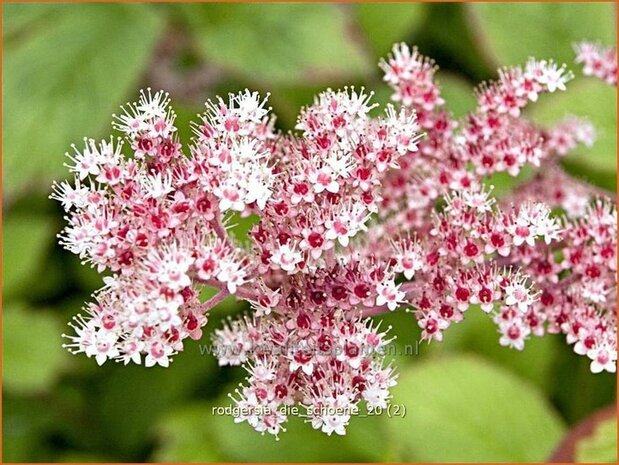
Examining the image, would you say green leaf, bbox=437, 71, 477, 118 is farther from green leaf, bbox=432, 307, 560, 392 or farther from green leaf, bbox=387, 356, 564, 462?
green leaf, bbox=387, 356, 564, 462

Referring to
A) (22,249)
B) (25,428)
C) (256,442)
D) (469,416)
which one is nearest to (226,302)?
(256,442)

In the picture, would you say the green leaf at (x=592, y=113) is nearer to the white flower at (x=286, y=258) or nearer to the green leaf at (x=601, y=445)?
the green leaf at (x=601, y=445)

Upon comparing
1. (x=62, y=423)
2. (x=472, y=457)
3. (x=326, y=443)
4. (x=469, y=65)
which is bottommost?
(x=472, y=457)

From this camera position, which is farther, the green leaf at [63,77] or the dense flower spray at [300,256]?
the green leaf at [63,77]

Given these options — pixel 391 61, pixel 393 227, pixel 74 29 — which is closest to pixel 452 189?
pixel 393 227

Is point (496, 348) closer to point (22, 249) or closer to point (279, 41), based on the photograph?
point (279, 41)

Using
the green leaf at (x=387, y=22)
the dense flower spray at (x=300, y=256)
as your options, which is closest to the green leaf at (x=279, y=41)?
the green leaf at (x=387, y=22)

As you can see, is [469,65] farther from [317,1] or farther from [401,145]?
[401,145]

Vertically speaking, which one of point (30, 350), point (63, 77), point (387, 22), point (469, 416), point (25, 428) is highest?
point (387, 22)
